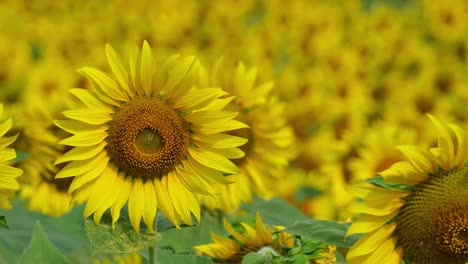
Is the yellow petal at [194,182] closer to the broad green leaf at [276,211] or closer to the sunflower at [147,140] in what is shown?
the sunflower at [147,140]

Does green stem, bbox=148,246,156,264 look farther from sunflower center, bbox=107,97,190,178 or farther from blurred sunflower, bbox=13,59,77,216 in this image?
blurred sunflower, bbox=13,59,77,216

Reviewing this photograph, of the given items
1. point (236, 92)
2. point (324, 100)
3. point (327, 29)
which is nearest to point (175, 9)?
point (327, 29)

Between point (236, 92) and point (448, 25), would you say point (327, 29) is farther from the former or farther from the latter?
point (236, 92)

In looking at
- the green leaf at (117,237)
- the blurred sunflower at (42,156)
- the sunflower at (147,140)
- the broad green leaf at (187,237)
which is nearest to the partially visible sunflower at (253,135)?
the broad green leaf at (187,237)

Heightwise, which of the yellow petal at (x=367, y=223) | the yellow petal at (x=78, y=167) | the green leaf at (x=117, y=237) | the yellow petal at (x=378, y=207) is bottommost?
the green leaf at (x=117, y=237)

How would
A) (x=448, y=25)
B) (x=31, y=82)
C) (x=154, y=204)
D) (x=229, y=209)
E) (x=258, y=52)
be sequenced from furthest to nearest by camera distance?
(x=448, y=25) < (x=258, y=52) < (x=31, y=82) < (x=229, y=209) < (x=154, y=204)

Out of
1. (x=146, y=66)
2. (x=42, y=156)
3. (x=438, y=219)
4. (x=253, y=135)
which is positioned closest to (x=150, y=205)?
(x=146, y=66)
